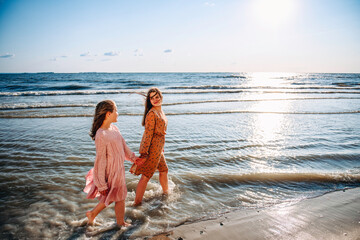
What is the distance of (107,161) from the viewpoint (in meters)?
2.95

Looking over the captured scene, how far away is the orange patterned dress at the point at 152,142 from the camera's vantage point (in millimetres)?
3430

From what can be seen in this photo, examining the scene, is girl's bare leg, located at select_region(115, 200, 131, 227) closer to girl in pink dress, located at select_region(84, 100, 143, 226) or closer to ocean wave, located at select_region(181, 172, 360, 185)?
girl in pink dress, located at select_region(84, 100, 143, 226)

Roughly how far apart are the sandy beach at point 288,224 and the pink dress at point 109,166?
0.87 m

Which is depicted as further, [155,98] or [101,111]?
[155,98]

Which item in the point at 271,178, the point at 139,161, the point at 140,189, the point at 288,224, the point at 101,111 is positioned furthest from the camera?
the point at 271,178

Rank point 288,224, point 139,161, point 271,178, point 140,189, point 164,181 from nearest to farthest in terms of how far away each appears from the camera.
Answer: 1. point 288,224
2. point 139,161
3. point 140,189
4. point 164,181
5. point 271,178

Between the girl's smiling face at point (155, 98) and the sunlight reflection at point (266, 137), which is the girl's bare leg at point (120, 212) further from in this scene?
the sunlight reflection at point (266, 137)

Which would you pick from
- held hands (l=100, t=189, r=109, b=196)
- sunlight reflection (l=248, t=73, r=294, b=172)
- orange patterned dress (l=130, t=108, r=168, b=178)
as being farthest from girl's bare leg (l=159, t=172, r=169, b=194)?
sunlight reflection (l=248, t=73, r=294, b=172)

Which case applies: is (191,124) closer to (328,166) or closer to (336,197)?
(328,166)

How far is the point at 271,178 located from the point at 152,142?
9.15 ft

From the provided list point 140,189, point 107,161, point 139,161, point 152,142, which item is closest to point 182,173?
point 140,189

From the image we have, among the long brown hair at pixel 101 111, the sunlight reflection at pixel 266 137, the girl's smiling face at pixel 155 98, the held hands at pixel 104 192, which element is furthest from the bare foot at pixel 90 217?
the sunlight reflection at pixel 266 137

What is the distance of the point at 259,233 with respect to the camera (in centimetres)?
294

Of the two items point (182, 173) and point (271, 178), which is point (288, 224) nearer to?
point (271, 178)
